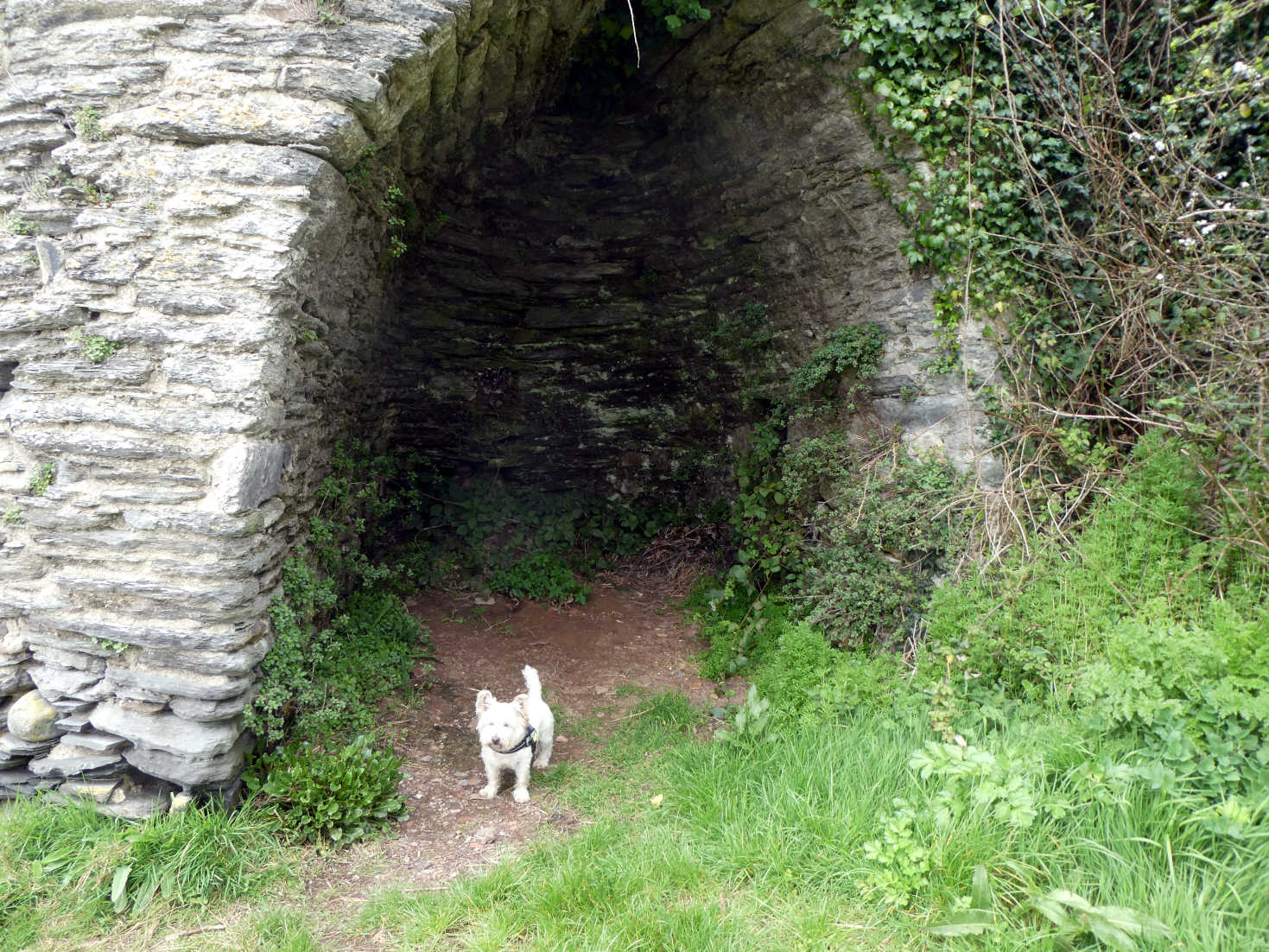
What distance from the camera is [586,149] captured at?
5742 mm

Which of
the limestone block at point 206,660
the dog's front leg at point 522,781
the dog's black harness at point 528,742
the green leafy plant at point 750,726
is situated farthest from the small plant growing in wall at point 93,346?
the green leafy plant at point 750,726

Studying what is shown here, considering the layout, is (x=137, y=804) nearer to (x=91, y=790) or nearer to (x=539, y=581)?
(x=91, y=790)

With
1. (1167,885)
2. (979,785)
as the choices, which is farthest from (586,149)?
(1167,885)

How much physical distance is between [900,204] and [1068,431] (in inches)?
59.0

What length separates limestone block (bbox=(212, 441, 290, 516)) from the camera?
2832mm

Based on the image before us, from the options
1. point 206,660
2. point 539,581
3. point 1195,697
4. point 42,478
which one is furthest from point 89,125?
point 1195,697

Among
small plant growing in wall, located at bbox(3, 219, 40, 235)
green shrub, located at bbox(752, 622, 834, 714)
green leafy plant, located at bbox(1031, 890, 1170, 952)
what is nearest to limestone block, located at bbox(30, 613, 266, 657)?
small plant growing in wall, located at bbox(3, 219, 40, 235)

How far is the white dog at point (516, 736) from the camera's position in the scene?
122 inches

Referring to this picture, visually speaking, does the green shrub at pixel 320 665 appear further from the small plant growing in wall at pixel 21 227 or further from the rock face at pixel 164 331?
the small plant growing in wall at pixel 21 227

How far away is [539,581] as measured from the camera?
586cm

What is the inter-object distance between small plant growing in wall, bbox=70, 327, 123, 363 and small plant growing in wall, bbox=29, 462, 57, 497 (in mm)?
487

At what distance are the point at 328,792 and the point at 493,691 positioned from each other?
1497 millimetres

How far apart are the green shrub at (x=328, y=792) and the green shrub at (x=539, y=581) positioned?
262 cm

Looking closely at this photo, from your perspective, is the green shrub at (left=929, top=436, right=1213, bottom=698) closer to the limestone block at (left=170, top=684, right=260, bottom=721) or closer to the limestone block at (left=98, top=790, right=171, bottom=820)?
the limestone block at (left=170, top=684, right=260, bottom=721)
